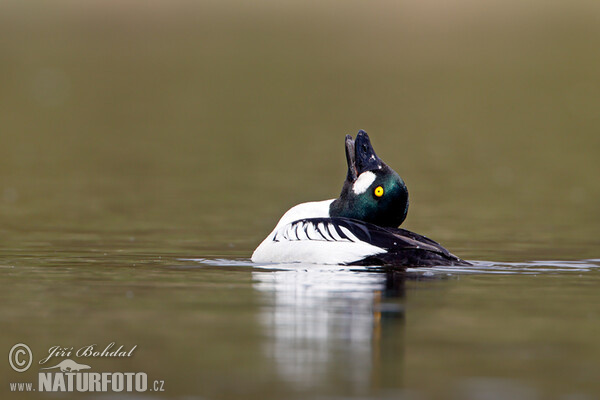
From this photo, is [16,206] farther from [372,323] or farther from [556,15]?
[556,15]

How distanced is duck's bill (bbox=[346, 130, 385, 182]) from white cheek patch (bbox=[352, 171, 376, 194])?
107mm

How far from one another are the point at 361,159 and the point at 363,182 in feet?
1.27

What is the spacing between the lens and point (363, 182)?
1249 cm

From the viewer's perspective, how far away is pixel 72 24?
68.3 metres

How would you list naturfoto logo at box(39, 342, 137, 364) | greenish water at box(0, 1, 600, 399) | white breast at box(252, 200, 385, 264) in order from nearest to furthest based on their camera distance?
→ naturfoto logo at box(39, 342, 137, 364), greenish water at box(0, 1, 600, 399), white breast at box(252, 200, 385, 264)

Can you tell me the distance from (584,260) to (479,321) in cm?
436

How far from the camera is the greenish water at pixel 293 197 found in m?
7.93

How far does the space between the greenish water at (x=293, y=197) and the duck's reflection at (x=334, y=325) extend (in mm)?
29

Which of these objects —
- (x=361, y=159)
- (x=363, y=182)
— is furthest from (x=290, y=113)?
(x=363, y=182)

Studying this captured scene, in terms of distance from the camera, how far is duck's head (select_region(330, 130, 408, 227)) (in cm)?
1233

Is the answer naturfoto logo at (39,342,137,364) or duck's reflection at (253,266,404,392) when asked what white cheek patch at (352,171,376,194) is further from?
naturfoto logo at (39,342,137,364)
